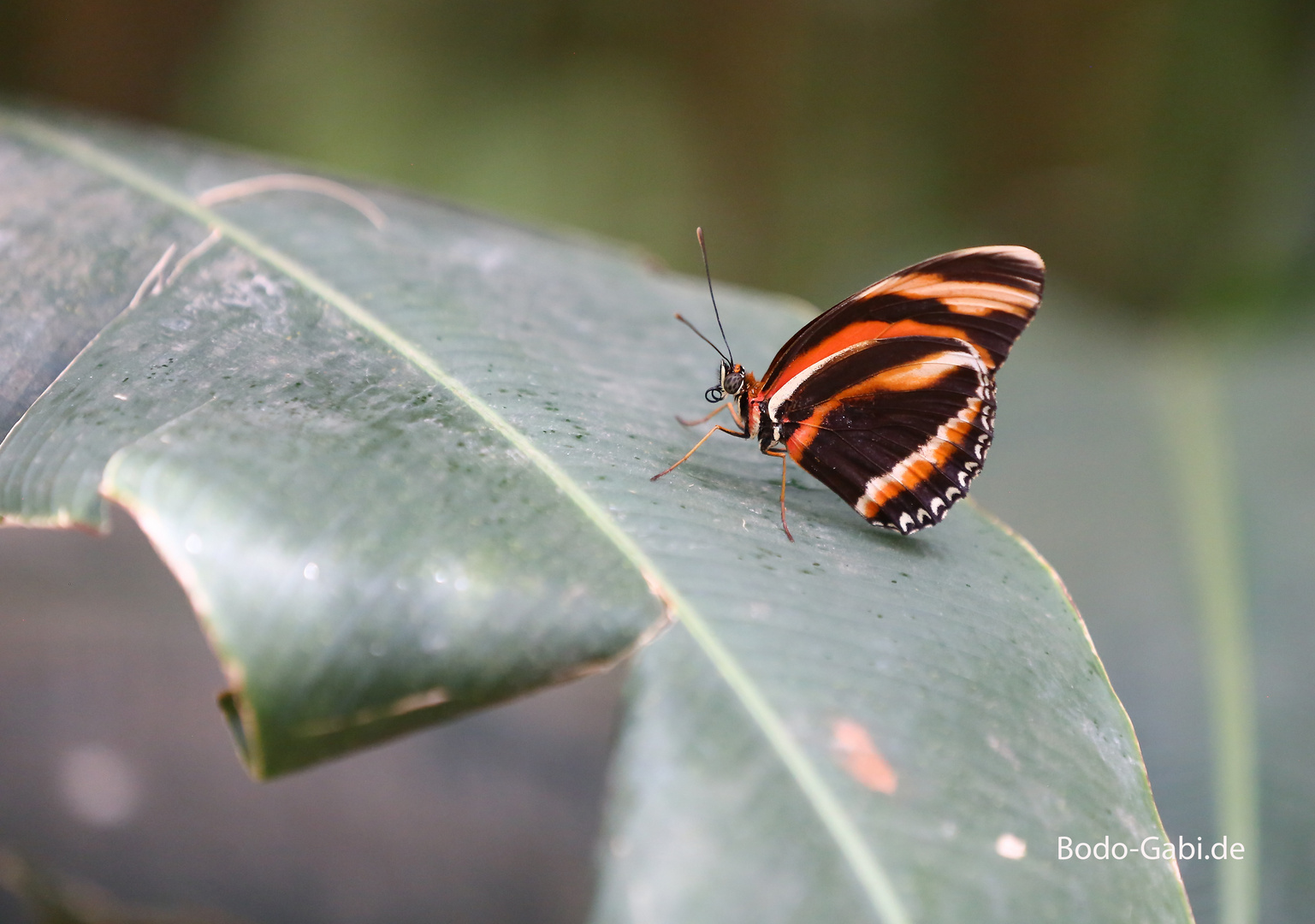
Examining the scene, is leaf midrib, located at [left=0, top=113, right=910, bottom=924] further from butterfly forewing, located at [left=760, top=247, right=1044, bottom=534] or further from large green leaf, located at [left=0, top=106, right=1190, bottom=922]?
butterfly forewing, located at [left=760, top=247, right=1044, bottom=534]

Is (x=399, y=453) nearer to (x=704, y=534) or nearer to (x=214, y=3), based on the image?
(x=704, y=534)

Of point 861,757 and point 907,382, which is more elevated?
point 907,382

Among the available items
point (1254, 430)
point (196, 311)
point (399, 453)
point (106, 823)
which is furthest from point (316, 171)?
point (1254, 430)

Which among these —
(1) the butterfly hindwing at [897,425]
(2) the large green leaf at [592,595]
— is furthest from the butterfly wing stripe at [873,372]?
(2) the large green leaf at [592,595]

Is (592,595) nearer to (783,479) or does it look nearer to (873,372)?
(783,479)

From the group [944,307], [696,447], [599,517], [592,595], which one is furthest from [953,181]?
[592,595]

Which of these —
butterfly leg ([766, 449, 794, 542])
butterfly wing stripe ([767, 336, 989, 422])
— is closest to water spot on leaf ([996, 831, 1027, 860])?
butterfly leg ([766, 449, 794, 542])
